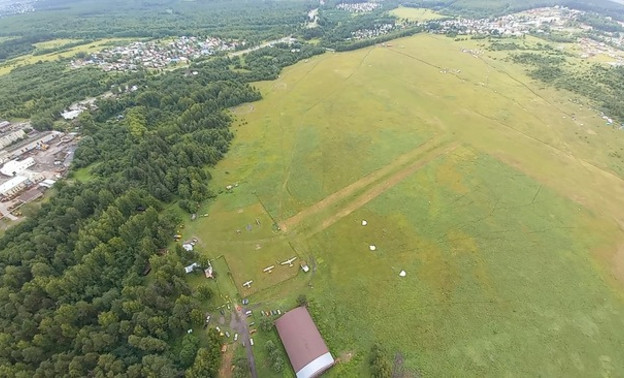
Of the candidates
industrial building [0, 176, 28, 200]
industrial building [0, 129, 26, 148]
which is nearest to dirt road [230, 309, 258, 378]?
industrial building [0, 176, 28, 200]

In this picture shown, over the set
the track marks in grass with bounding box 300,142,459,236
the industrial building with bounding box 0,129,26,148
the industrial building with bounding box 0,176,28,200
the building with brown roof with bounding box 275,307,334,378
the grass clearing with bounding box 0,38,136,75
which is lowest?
the building with brown roof with bounding box 275,307,334,378

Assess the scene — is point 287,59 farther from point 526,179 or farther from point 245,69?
point 526,179

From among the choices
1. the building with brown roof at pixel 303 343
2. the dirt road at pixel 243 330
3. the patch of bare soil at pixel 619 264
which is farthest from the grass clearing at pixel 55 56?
the patch of bare soil at pixel 619 264

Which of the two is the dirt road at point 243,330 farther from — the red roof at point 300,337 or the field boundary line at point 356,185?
the field boundary line at point 356,185

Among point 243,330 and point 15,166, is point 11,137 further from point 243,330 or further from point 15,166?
point 243,330

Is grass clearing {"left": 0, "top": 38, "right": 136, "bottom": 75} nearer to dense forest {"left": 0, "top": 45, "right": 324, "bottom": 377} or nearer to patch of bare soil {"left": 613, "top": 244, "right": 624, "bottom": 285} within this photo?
dense forest {"left": 0, "top": 45, "right": 324, "bottom": 377}

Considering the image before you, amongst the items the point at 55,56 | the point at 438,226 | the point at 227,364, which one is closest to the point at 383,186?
the point at 438,226
